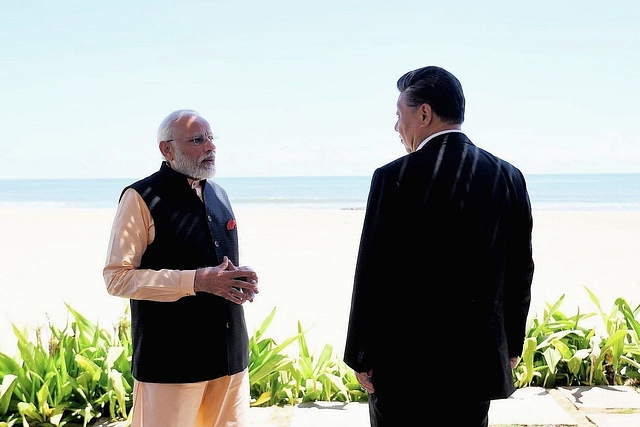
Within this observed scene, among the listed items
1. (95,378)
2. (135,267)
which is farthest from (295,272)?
(135,267)

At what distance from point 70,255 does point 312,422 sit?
10.1 m

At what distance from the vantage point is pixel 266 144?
8012 cm

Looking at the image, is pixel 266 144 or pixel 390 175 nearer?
pixel 390 175

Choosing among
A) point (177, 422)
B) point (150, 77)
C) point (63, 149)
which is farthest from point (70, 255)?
point (63, 149)

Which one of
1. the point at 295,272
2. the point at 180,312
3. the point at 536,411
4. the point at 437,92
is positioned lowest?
the point at 536,411

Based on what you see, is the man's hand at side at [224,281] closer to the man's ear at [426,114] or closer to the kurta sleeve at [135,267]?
the kurta sleeve at [135,267]

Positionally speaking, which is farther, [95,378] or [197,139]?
[95,378]

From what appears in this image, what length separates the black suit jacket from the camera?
2.03 m

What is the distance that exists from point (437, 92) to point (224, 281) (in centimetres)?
93

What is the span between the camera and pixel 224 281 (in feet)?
7.85

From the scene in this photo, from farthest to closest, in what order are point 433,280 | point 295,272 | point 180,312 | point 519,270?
point 295,272, point 180,312, point 519,270, point 433,280

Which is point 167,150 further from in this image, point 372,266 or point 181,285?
point 372,266

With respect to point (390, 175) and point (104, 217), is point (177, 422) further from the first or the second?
point (104, 217)

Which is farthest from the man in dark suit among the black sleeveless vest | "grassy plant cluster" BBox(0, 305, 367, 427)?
"grassy plant cluster" BBox(0, 305, 367, 427)
